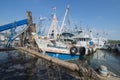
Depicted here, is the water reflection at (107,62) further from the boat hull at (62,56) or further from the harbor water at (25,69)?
the boat hull at (62,56)

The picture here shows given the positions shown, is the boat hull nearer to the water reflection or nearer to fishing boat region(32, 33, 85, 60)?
fishing boat region(32, 33, 85, 60)

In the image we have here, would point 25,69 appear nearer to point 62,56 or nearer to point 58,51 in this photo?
point 58,51

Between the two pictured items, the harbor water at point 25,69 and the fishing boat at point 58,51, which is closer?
the harbor water at point 25,69

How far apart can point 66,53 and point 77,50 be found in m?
3.70

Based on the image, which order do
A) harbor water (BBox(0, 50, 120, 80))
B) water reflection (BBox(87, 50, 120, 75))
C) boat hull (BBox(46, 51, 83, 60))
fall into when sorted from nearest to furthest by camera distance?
harbor water (BBox(0, 50, 120, 80))
water reflection (BBox(87, 50, 120, 75))
boat hull (BBox(46, 51, 83, 60))

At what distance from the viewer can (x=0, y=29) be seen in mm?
39344

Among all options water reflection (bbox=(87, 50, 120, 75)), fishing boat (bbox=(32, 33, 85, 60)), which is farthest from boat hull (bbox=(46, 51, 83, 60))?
water reflection (bbox=(87, 50, 120, 75))

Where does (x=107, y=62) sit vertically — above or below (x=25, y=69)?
below

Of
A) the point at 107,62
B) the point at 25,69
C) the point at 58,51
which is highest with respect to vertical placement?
the point at 58,51

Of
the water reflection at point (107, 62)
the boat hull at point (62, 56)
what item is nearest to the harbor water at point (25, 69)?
the water reflection at point (107, 62)

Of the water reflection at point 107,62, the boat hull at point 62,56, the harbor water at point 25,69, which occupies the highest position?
the boat hull at point 62,56

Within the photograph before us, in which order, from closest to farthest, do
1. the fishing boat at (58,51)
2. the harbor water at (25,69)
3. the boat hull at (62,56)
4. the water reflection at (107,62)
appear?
1. the harbor water at (25,69)
2. the water reflection at (107,62)
3. the fishing boat at (58,51)
4. the boat hull at (62,56)

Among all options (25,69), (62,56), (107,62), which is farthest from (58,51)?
(107,62)

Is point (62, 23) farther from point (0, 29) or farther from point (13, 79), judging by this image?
point (13, 79)
